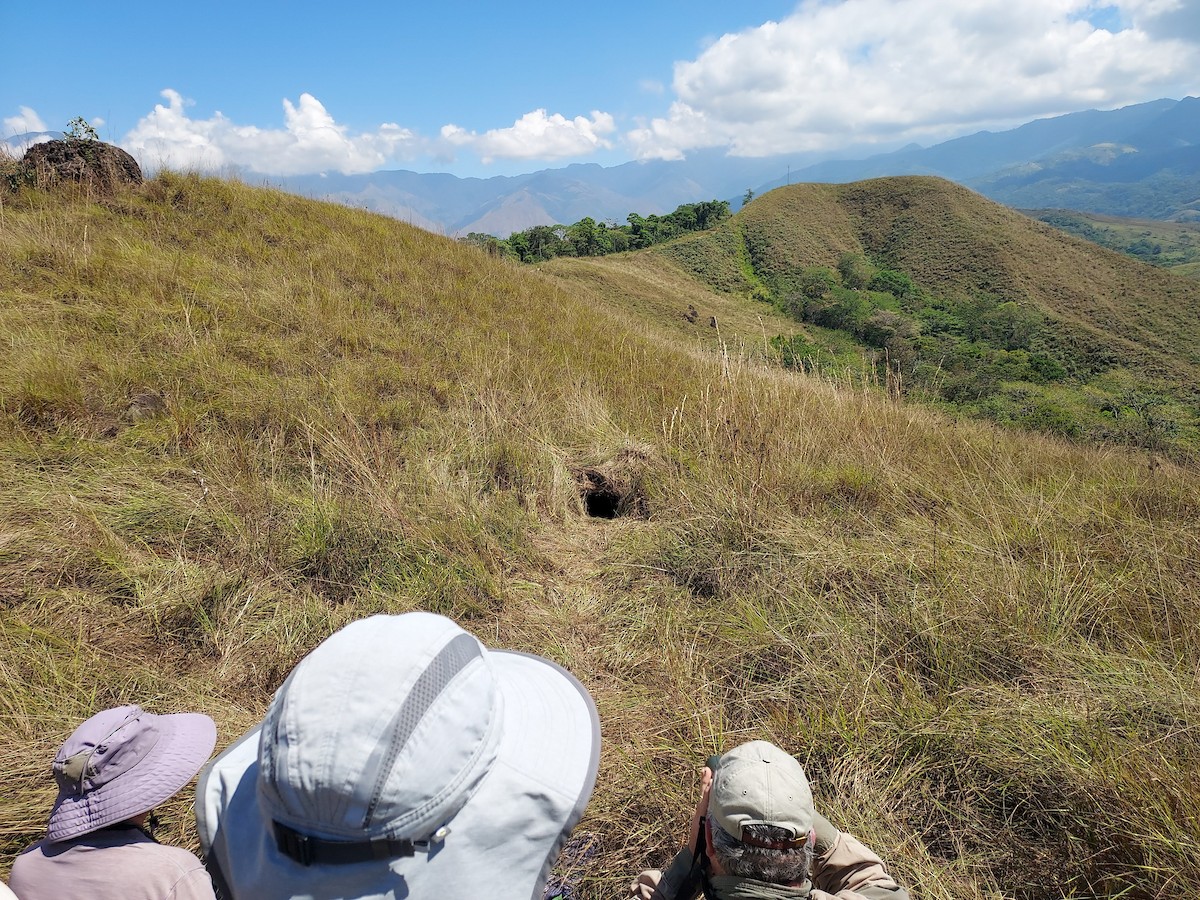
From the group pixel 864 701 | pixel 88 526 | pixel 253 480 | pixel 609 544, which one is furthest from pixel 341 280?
pixel 864 701

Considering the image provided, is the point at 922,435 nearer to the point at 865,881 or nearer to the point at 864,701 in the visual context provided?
the point at 864,701

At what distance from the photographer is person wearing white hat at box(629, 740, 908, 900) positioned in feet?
3.94

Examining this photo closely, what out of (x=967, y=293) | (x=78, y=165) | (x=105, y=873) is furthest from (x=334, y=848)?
(x=967, y=293)

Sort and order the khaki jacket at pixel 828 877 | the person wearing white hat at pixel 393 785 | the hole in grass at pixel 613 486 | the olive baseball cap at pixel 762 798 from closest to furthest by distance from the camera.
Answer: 1. the person wearing white hat at pixel 393 785
2. the olive baseball cap at pixel 762 798
3. the khaki jacket at pixel 828 877
4. the hole in grass at pixel 613 486

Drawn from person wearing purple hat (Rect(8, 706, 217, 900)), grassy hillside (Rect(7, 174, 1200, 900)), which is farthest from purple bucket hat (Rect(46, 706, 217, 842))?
grassy hillside (Rect(7, 174, 1200, 900))

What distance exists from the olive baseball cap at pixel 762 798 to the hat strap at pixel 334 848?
0.69 m

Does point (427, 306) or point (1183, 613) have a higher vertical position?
point (427, 306)

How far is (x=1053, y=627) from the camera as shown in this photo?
2.08 m

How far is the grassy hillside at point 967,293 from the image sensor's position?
2761 centimetres

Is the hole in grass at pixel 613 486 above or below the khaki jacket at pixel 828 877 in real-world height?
above

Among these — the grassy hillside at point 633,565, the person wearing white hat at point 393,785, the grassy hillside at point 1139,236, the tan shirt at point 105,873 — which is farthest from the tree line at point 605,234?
the grassy hillside at point 1139,236

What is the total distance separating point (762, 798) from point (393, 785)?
2.68ft

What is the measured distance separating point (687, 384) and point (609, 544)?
247 centimetres

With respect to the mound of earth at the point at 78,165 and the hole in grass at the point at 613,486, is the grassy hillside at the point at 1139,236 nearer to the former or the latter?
the hole in grass at the point at 613,486
